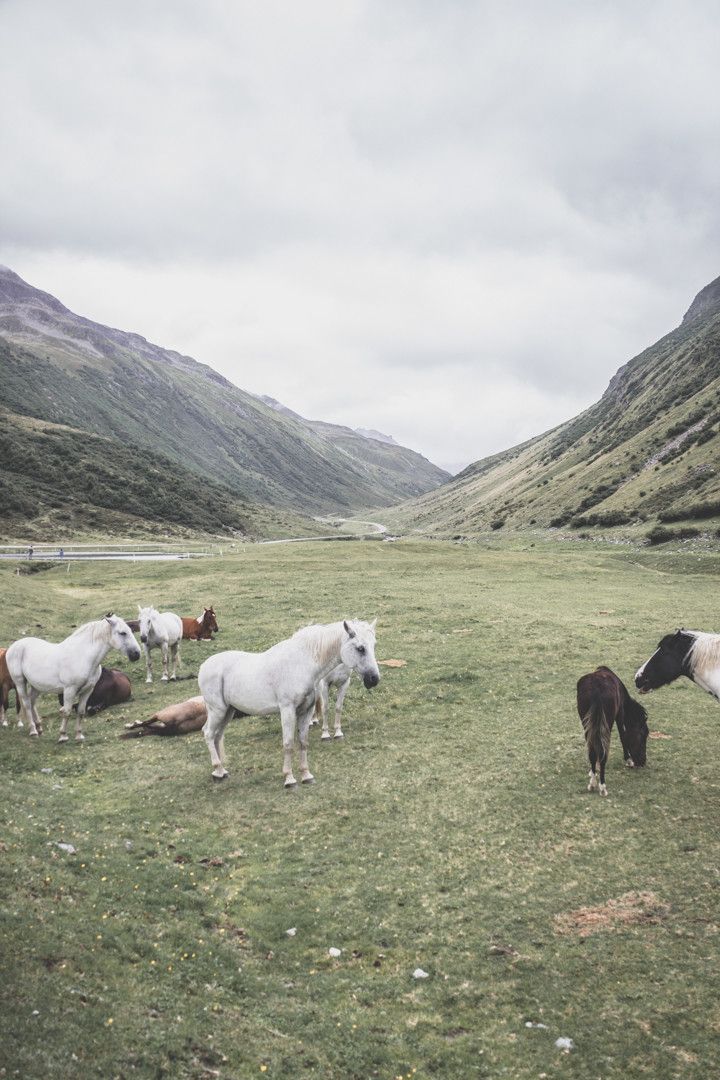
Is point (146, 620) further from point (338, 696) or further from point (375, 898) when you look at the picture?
point (375, 898)

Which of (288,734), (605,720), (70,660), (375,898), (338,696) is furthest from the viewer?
(338,696)

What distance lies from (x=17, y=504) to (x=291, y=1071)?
326 ft

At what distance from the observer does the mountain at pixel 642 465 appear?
75250mm

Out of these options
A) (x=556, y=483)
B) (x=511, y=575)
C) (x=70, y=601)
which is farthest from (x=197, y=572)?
(x=556, y=483)

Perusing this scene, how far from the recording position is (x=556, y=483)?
5123 inches

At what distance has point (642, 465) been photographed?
103 metres

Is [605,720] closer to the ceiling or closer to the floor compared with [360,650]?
closer to the floor

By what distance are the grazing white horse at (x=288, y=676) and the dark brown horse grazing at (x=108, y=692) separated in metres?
7.52

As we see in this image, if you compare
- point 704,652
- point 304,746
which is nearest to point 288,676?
point 304,746

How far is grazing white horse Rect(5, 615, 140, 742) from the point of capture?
16500mm

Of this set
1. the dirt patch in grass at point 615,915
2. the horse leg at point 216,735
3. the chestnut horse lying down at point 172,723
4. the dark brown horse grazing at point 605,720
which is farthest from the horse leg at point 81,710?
the dirt patch in grass at point 615,915

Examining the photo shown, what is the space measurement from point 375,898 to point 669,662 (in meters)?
8.60

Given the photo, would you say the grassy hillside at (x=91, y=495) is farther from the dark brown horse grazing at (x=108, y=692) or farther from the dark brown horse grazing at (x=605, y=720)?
the dark brown horse grazing at (x=605, y=720)

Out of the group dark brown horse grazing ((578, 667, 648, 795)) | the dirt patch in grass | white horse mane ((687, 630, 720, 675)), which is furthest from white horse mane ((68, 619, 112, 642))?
white horse mane ((687, 630, 720, 675))
